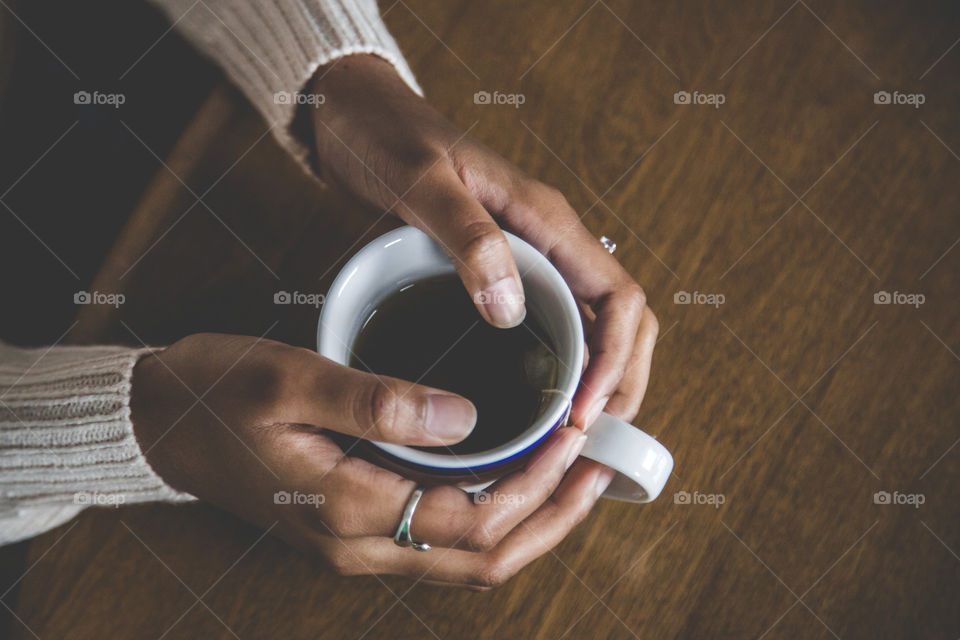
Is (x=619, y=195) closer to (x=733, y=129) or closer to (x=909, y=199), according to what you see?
(x=733, y=129)

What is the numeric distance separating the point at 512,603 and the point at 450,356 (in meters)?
0.24

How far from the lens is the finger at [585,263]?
25.3 inches

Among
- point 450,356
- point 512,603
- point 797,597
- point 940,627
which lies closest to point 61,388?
point 450,356

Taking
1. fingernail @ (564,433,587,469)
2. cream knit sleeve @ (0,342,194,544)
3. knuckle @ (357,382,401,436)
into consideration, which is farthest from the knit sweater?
fingernail @ (564,433,587,469)

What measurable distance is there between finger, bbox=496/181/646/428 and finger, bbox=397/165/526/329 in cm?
8

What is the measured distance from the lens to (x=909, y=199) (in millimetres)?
768

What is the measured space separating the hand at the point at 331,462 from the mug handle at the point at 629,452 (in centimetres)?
2

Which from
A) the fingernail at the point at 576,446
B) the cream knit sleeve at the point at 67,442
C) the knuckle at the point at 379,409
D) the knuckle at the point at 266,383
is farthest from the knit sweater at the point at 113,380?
the fingernail at the point at 576,446

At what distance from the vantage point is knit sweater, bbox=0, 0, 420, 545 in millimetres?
625

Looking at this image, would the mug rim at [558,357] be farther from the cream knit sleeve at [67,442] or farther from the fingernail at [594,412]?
the cream knit sleeve at [67,442]

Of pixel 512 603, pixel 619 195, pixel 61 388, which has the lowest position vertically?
pixel 512 603

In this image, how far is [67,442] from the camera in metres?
0.64

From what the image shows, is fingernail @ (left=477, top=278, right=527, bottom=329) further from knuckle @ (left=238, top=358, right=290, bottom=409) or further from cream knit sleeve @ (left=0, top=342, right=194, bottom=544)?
cream knit sleeve @ (left=0, top=342, right=194, bottom=544)

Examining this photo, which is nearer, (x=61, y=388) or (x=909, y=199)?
(x=61, y=388)
